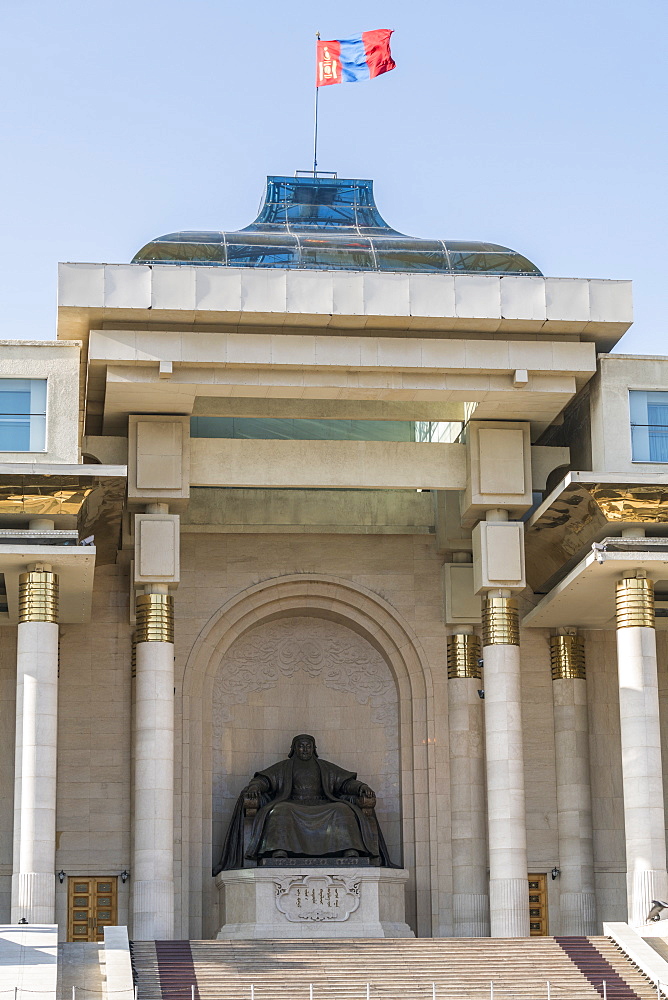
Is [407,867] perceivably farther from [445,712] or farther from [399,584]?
[399,584]

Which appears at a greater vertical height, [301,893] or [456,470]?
[456,470]

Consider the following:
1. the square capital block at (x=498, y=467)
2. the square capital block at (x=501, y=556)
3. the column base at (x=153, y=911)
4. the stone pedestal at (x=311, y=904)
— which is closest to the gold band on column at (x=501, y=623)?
the square capital block at (x=501, y=556)

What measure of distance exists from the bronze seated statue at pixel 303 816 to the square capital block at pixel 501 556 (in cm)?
499

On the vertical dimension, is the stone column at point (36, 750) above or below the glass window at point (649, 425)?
below

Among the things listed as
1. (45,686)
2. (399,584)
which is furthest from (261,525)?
(45,686)

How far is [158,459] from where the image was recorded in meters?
31.2

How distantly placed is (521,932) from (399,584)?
804 cm

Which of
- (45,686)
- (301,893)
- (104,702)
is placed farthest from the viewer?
(104,702)

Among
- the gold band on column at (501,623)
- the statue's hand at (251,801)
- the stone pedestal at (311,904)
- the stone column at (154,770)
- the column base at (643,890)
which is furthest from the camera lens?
the statue's hand at (251,801)

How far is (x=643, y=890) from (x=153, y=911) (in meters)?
8.23

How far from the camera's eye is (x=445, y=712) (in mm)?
34438

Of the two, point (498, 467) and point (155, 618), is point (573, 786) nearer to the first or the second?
point (498, 467)

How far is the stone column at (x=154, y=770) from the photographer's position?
97.0ft

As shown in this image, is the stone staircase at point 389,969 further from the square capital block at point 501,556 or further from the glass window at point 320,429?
the glass window at point 320,429
